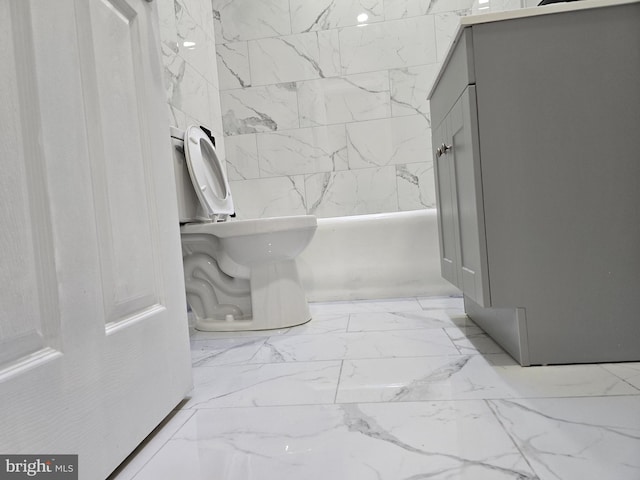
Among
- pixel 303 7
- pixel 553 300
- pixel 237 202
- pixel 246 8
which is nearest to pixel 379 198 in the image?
pixel 237 202

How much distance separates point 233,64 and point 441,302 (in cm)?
202

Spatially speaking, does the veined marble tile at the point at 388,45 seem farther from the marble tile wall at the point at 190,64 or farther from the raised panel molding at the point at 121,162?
the raised panel molding at the point at 121,162

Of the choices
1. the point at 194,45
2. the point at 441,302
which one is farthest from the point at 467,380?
the point at 194,45

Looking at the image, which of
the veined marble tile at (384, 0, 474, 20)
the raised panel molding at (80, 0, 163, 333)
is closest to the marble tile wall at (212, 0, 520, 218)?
the veined marble tile at (384, 0, 474, 20)

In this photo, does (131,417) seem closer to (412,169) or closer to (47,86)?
(47,86)

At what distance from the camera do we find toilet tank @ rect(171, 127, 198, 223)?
5.97ft

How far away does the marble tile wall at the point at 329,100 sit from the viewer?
2.83 metres

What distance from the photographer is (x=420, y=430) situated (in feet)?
2.79

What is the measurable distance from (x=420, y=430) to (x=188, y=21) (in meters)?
2.46

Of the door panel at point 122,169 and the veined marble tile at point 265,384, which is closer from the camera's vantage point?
the door panel at point 122,169

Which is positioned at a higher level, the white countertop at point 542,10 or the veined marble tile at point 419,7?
the veined marble tile at point 419,7

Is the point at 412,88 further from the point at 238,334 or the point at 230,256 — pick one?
the point at 238,334

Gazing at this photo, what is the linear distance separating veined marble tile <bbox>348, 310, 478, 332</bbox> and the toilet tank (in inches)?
32.5

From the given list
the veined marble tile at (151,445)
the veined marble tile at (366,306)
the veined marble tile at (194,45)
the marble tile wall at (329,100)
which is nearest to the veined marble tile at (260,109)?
the marble tile wall at (329,100)
